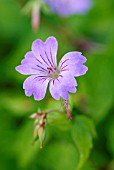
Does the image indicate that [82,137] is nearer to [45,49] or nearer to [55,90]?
[55,90]

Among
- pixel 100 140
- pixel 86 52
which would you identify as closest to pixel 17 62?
pixel 86 52

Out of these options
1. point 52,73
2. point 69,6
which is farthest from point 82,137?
point 69,6

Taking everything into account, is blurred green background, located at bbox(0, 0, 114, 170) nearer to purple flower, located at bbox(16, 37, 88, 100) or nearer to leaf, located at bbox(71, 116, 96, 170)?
leaf, located at bbox(71, 116, 96, 170)

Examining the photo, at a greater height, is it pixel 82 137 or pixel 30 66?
pixel 30 66

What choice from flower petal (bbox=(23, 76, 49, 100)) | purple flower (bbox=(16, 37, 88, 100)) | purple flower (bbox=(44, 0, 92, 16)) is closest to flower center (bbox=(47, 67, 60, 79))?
purple flower (bbox=(16, 37, 88, 100))

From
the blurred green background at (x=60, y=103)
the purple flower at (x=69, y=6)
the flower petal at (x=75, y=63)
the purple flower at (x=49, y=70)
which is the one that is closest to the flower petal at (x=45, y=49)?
the purple flower at (x=49, y=70)

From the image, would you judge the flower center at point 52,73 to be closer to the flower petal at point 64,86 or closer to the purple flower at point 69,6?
the flower petal at point 64,86
